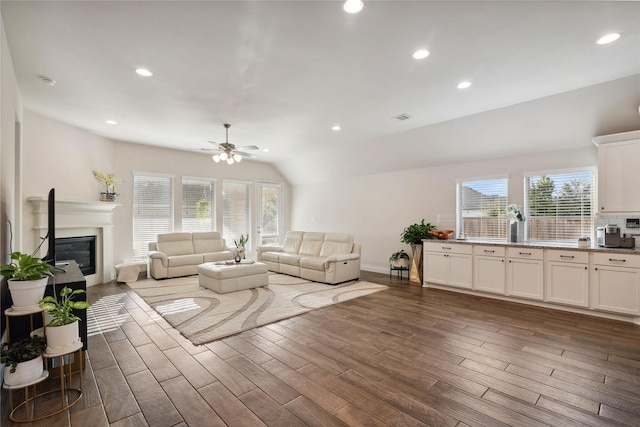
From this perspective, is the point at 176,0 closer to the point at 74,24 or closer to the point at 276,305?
the point at 74,24

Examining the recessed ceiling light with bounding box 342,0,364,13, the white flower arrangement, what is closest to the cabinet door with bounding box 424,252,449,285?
the white flower arrangement

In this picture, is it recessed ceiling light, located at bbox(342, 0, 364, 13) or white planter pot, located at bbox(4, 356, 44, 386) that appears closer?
white planter pot, located at bbox(4, 356, 44, 386)

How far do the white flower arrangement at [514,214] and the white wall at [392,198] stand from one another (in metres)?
0.37

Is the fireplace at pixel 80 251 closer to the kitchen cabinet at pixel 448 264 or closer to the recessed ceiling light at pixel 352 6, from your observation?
the recessed ceiling light at pixel 352 6

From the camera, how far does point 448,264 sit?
Answer: 543 cm

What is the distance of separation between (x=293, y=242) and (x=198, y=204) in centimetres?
266

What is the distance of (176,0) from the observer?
2213 millimetres

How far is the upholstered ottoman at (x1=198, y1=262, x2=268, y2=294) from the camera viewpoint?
16.7 ft

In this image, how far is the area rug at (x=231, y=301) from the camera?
11.9 feet

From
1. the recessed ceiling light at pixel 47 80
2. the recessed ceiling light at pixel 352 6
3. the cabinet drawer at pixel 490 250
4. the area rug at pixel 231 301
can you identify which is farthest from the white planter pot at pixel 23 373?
the cabinet drawer at pixel 490 250

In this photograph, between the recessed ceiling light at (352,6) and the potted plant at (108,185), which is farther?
the potted plant at (108,185)

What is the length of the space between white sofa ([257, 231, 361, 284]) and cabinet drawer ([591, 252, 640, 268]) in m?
3.75

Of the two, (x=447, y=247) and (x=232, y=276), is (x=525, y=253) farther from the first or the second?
(x=232, y=276)

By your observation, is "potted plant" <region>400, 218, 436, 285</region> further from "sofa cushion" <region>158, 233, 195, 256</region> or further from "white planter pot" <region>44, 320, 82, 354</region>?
"white planter pot" <region>44, 320, 82, 354</region>
